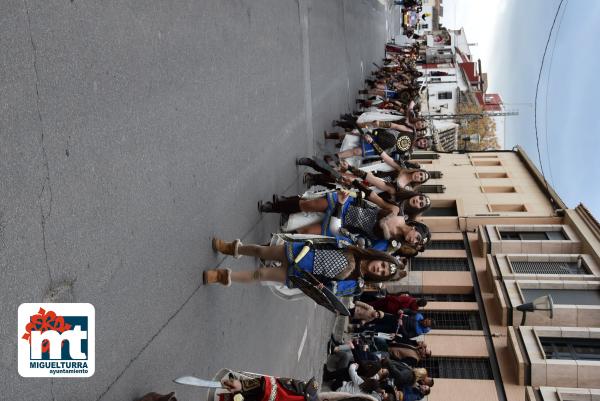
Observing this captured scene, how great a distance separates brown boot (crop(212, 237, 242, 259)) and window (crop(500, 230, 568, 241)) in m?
17.6

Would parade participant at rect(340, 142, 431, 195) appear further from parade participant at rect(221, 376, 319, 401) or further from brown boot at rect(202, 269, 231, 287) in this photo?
parade participant at rect(221, 376, 319, 401)

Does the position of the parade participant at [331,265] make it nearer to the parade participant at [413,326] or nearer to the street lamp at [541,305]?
the parade participant at [413,326]

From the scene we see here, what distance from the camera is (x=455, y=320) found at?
66.4ft

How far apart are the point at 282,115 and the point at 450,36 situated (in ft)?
251

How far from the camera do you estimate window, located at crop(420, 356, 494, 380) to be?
56.3 feet

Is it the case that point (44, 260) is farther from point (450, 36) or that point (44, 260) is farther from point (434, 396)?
point (450, 36)

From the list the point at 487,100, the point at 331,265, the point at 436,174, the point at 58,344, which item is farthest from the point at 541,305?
the point at 487,100

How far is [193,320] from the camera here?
6883 mm

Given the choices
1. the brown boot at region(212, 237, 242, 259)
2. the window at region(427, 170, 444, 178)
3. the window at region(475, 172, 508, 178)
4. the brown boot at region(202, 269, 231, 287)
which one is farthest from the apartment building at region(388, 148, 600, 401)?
the brown boot at region(202, 269, 231, 287)

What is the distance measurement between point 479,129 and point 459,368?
1934 inches

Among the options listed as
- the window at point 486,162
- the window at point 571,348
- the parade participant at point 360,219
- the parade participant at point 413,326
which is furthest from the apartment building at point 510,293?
the parade participant at point 360,219

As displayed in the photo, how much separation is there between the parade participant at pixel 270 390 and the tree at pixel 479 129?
55874 millimetres

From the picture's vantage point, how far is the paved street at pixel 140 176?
409 cm

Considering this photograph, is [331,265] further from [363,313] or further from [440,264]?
[440,264]
